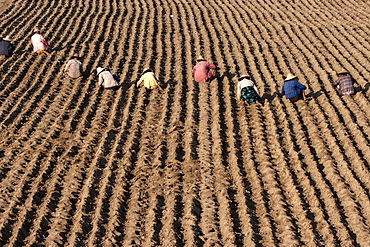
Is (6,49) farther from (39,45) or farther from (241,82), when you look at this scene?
(241,82)

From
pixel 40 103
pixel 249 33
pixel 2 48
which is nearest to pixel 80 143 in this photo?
pixel 40 103

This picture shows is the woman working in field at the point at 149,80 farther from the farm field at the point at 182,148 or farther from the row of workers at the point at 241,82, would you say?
the farm field at the point at 182,148

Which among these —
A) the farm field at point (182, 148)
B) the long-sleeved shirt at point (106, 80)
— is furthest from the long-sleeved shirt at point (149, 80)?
the long-sleeved shirt at point (106, 80)

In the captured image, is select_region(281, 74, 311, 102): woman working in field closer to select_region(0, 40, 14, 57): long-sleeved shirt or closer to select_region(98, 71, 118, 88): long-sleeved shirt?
select_region(98, 71, 118, 88): long-sleeved shirt

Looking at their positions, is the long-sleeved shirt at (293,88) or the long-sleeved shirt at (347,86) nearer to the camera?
the long-sleeved shirt at (293,88)

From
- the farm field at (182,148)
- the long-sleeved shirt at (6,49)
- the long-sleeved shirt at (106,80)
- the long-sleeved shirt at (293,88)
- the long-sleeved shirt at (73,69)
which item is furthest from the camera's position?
the long-sleeved shirt at (6,49)

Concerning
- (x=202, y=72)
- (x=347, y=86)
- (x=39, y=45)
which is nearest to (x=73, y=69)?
(x=39, y=45)

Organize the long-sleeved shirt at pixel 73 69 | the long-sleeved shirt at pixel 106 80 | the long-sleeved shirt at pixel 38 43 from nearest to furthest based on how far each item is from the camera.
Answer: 1. the long-sleeved shirt at pixel 106 80
2. the long-sleeved shirt at pixel 73 69
3. the long-sleeved shirt at pixel 38 43

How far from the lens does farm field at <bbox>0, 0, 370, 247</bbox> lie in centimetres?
535

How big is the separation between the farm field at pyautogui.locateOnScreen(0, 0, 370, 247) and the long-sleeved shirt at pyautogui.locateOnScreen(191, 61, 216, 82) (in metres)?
0.24

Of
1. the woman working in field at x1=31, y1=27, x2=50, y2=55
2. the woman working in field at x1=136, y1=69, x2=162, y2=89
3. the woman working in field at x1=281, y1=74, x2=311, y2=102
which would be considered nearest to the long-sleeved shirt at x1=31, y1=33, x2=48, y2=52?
the woman working in field at x1=31, y1=27, x2=50, y2=55

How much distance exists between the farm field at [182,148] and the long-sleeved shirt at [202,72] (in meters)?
0.24

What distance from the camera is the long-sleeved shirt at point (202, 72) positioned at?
9.54 metres

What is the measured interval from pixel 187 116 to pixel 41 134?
2791mm
